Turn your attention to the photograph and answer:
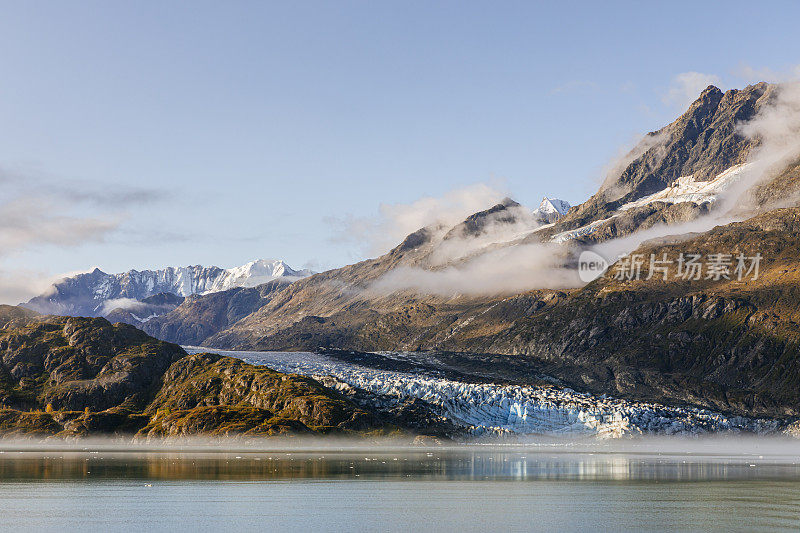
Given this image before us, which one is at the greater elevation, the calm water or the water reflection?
the calm water

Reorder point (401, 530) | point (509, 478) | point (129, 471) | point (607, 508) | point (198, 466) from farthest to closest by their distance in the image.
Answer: point (198, 466) → point (129, 471) → point (509, 478) → point (607, 508) → point (401, 530)

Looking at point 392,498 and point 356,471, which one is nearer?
point 392,498

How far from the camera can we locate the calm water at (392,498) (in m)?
74.4

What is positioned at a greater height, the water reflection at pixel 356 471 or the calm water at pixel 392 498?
the calm water at pixel 392 498

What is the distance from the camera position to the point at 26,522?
73.8 metres

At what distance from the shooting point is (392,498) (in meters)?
94.5

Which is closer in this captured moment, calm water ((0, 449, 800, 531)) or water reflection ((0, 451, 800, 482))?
calm water ((0, 449, 800, 531))

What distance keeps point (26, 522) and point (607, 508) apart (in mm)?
55169

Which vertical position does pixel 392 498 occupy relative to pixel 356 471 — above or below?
above

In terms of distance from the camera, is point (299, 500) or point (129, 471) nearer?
point (299, 500)

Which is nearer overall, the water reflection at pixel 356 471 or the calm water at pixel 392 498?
the calm water at pixel 392 498

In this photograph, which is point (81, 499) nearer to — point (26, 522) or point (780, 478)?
point (26, 522)

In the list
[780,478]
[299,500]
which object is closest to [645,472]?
[780,478]

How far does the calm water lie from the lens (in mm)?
74438
